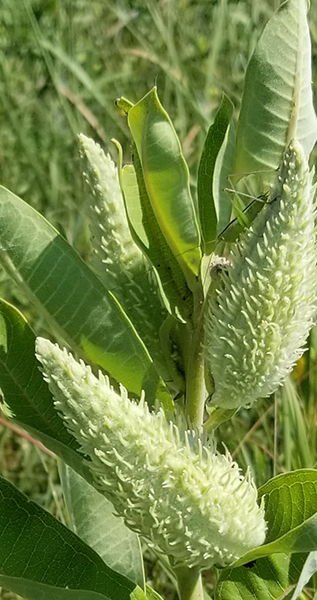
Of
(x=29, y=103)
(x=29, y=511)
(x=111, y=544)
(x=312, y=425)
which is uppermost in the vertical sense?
(x=29, y=103)

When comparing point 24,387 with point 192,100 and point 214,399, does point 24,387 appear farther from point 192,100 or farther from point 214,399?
point 192,100

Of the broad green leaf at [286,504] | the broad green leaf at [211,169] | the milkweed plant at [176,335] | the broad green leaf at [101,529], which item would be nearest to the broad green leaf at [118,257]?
the milkweed plant at [176,335]

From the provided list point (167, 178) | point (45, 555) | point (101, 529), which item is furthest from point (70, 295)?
point (101, 529)

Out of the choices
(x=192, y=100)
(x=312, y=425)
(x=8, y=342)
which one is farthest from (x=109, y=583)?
(x=192, y=100)

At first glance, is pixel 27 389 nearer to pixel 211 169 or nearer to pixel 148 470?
pixel 148 470

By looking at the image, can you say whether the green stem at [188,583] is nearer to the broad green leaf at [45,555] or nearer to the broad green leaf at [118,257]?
the broad green leaf at [45,555]

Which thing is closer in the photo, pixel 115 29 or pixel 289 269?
pixel 289 269

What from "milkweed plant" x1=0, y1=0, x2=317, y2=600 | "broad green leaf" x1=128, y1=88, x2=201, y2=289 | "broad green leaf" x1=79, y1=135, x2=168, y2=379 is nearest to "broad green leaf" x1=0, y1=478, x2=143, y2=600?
"milkweed plant" x1=0, y1=0, x2=317, y2=600
